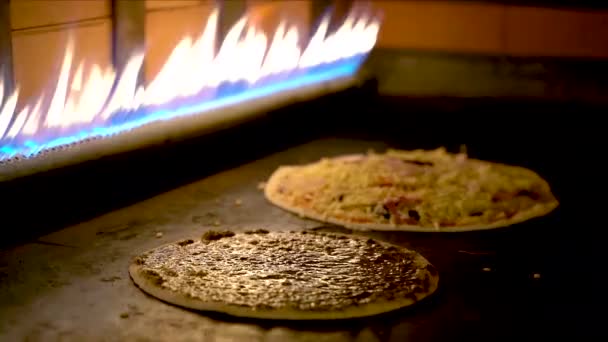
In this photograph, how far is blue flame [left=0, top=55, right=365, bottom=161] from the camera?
3.52 meters

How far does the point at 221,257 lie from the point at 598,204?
167 cm

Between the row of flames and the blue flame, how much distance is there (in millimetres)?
10

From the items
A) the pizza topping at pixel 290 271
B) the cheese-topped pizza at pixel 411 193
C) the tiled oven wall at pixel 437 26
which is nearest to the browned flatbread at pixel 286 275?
the pizza topping at pixel 290 271

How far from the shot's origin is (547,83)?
19.7ft

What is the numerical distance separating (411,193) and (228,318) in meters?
1.33

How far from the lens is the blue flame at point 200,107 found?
3.52 metres

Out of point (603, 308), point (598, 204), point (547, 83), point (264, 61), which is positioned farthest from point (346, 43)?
point (603, 308)

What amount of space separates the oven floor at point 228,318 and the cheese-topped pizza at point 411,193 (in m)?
0.08

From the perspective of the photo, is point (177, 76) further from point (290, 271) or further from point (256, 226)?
point (290, 271)

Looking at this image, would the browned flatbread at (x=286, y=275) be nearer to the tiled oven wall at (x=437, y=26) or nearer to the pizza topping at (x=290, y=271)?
the pizza topping at (x=290, y=271)

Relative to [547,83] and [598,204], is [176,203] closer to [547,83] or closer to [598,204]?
[598,204]

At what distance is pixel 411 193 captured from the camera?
3.87 meters

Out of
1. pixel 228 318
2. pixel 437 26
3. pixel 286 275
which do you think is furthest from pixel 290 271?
pixel 437 26

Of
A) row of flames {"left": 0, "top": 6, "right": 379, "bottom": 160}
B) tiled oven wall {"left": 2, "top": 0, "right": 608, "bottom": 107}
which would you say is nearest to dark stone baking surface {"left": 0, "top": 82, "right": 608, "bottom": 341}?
row of flames {"left": 0, "top": 6, "right": 379, "bottom": 160}
